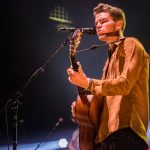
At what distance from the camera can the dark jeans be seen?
266 centimetres

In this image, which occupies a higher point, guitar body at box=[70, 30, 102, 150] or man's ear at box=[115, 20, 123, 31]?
man's ear at box=[115, 20, 123, 31]

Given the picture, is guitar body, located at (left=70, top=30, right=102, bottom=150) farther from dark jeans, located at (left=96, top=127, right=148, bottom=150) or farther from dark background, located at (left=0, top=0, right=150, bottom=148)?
dark background, located at (left=0, top=0, right=150, bottom=148)

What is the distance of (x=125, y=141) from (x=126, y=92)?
0.37 meters

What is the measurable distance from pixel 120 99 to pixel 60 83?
7.25 meters

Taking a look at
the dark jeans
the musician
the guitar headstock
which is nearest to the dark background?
the guitar headstock

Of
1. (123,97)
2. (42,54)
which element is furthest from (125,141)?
(42,54)

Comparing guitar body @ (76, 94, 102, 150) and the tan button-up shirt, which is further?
guitar body @ (76, 94, 102, 150)

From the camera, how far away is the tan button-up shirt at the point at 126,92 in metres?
2.59

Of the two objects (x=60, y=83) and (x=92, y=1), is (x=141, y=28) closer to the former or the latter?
(x=92, y=1)

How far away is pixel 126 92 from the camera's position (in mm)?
2578

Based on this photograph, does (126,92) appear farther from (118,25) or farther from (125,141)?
(118,25)

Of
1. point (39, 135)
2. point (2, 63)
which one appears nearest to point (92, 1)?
point (2, 63)

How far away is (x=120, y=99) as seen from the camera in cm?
272

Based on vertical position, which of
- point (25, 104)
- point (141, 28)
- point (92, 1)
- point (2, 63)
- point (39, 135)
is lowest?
point (39, 135)
